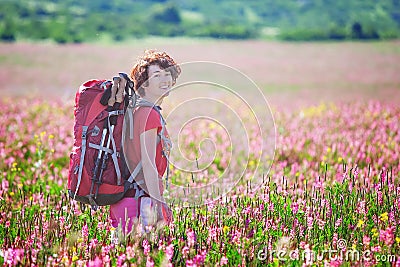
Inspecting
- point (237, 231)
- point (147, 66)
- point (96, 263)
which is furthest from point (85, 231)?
point (147, 66)

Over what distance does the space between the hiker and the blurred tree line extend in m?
34.2

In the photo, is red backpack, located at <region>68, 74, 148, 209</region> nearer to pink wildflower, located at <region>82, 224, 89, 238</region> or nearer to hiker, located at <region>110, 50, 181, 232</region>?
hiker, located at <region>110, 50, 181, 232</region>

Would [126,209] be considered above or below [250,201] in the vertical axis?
above

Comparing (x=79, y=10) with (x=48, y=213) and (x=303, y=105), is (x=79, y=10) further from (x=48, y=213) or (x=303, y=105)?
(x=48, y=213)

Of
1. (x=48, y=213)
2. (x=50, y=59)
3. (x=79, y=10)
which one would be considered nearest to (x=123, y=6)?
(x=79, y=10)

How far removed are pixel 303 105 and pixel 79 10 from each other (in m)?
49.8

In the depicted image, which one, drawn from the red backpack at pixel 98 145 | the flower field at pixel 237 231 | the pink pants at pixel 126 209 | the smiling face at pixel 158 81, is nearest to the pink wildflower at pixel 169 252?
the flower field at pixel 237 231

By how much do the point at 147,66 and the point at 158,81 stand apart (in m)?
0.12

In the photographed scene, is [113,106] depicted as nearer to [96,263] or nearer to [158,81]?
[158,81]

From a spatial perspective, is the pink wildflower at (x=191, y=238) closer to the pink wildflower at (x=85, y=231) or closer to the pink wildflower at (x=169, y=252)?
the pink wildflower at (x=169, y=252)

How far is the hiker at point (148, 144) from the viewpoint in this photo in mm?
4012

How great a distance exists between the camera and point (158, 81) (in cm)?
414

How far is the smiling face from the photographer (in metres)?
4.14

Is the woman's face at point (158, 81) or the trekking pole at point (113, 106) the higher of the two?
the woman's face at point (158, 81)
